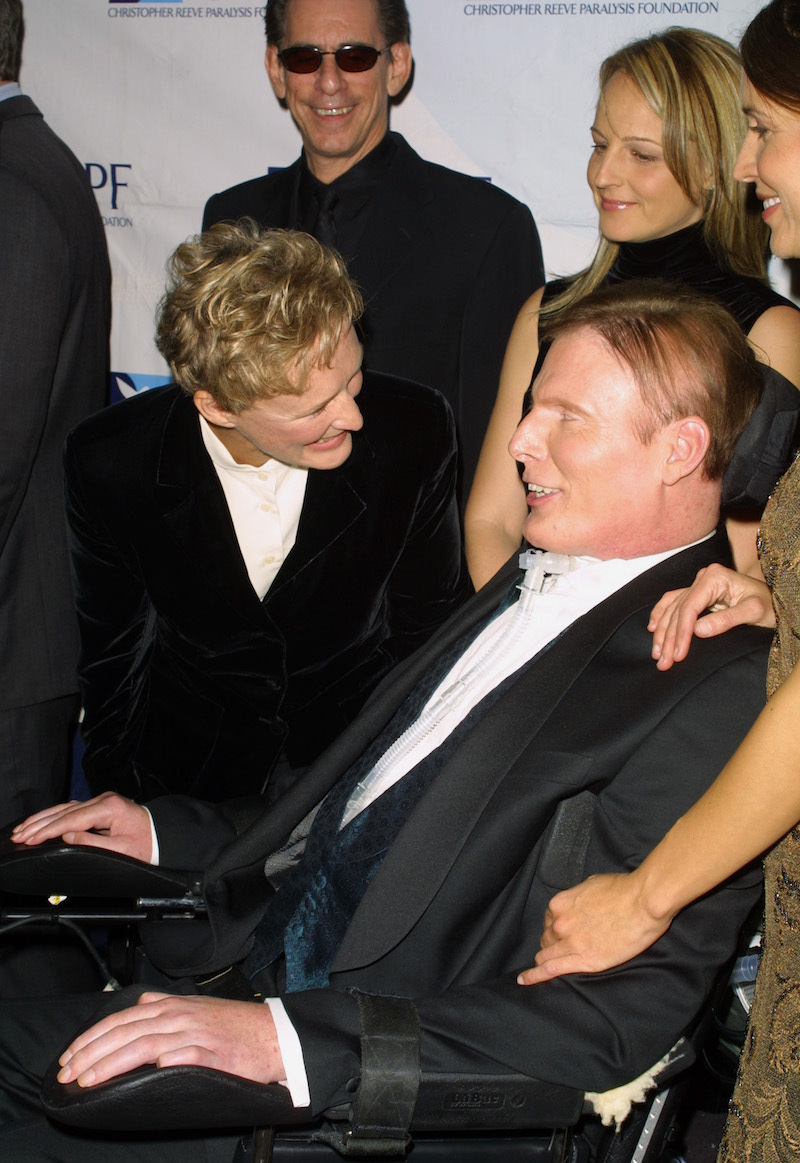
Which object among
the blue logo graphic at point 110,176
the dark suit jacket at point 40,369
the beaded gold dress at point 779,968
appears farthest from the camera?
the blue logo graphic at point 110,176

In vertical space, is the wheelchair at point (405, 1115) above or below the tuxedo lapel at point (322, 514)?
below

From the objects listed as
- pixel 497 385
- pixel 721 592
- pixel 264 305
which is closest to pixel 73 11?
pixel 497 385

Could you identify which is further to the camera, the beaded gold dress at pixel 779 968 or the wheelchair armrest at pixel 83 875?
the wheelchair armrest at pixel 83 875

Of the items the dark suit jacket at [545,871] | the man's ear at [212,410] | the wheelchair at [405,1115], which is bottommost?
the wheelchair at [405,1115]

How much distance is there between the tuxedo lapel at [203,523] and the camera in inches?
89.3

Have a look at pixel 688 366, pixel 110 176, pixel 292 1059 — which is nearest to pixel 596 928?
pixel 292 1059

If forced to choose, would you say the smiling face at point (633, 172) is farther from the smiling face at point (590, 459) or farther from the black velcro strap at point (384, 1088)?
the black velcro strap at point (384, 1088)

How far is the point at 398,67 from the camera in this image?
9.58ft

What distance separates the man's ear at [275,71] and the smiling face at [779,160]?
1.67 m

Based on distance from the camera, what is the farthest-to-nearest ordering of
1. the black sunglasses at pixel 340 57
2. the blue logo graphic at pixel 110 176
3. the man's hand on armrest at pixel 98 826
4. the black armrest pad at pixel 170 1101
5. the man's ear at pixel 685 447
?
the blue logo graphic at pixel 110 176, the black sunglasses at pixel 340 57, the man's hand on armrest at pixel 98 826, the man's ear at pixel 685 447, the black armrest pad at pixel 170 1101

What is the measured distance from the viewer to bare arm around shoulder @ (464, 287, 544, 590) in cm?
259

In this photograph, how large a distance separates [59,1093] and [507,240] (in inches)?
92.8

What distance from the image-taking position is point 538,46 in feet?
9.76

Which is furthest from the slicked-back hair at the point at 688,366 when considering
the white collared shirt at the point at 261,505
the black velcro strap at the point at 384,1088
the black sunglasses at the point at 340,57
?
the black sunglasses at the point at 340,57
